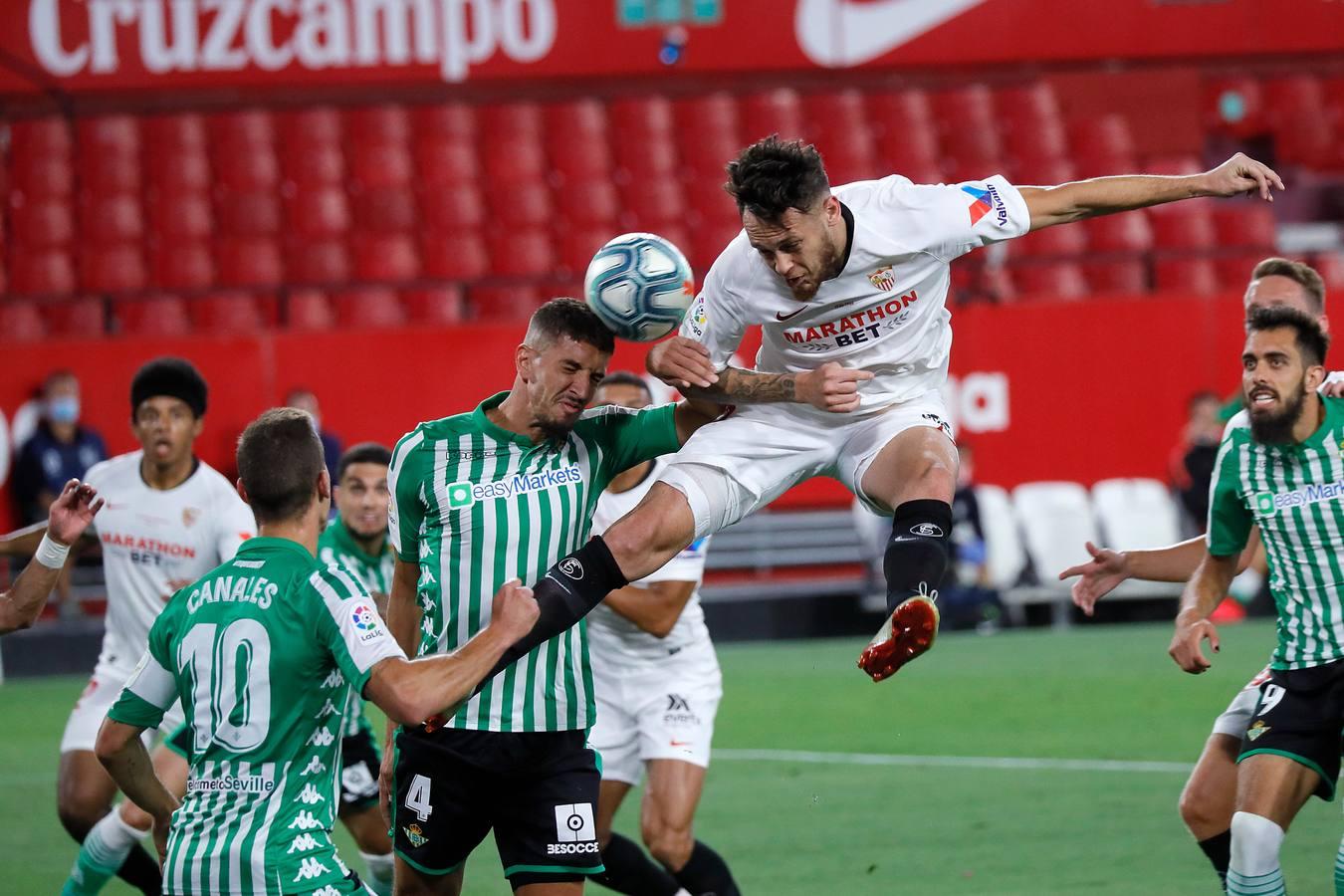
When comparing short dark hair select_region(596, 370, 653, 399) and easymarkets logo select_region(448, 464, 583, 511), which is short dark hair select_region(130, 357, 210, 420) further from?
easymarkets logo select_region(448, 464, 583, 511)

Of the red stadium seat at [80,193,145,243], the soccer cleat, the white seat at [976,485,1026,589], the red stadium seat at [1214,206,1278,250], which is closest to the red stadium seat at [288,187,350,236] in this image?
the red stadium seat at [80,193,145,243]

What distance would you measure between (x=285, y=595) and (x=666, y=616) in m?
2.59

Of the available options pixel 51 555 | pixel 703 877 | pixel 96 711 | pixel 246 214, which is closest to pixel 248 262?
pixel 246 214

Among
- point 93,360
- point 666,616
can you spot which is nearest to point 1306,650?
point 666,616

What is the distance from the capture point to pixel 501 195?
61.0 feet

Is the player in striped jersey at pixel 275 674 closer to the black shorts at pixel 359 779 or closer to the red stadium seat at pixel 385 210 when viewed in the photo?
the black shorts at pixel 359 779

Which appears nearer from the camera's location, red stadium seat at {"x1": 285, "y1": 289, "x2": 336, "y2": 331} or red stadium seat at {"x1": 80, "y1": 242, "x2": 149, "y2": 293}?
red stadium seat at {"x1": 285, "y1": 289, "x2": 336, "y2": 331}

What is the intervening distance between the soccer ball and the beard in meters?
1.85

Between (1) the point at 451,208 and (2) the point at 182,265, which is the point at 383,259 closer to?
(1) the point at 451,208

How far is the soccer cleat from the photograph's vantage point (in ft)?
16.0

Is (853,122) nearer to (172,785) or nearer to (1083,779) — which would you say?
(1083,779)

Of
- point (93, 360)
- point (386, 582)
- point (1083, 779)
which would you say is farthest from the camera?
point (93, 360)

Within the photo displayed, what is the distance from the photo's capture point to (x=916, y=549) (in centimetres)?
521

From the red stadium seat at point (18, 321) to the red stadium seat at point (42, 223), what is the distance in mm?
1262
